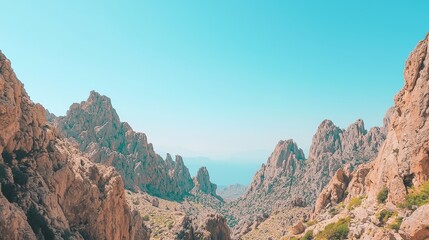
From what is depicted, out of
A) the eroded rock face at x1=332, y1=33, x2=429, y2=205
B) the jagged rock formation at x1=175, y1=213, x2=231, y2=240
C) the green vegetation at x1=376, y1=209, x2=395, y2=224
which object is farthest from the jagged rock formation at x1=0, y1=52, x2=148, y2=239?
the jagged rock formation at x1=175, y1=213, x2=231, y2=240

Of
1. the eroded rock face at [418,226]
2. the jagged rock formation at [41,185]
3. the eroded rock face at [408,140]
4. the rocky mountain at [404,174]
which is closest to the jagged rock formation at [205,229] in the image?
the rocky mountain at [404,174]

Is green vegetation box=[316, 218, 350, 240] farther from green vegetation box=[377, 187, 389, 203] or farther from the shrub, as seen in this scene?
green vegetation box=[377, 187, 389, 203]

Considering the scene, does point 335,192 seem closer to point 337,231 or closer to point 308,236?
point 308,236

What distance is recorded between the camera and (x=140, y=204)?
373ft

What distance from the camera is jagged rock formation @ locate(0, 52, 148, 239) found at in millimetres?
27672

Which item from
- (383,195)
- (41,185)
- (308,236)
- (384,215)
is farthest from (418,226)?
(41,185)

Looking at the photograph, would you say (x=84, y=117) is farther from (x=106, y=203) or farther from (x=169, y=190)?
(x=106, y=203)

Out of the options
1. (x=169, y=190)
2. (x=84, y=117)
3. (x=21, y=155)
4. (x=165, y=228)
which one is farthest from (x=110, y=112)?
(x=21, y=155)

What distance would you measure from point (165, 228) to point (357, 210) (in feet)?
177

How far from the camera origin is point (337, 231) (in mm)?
45969

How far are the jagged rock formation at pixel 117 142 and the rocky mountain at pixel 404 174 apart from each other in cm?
11131

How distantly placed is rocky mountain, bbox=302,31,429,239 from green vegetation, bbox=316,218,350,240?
0.57 meters

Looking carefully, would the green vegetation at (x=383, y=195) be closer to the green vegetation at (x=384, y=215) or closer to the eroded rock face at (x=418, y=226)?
the green vegetation at (x=384, y=215)

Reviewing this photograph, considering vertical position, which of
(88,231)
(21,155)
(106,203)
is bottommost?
(88,231)
